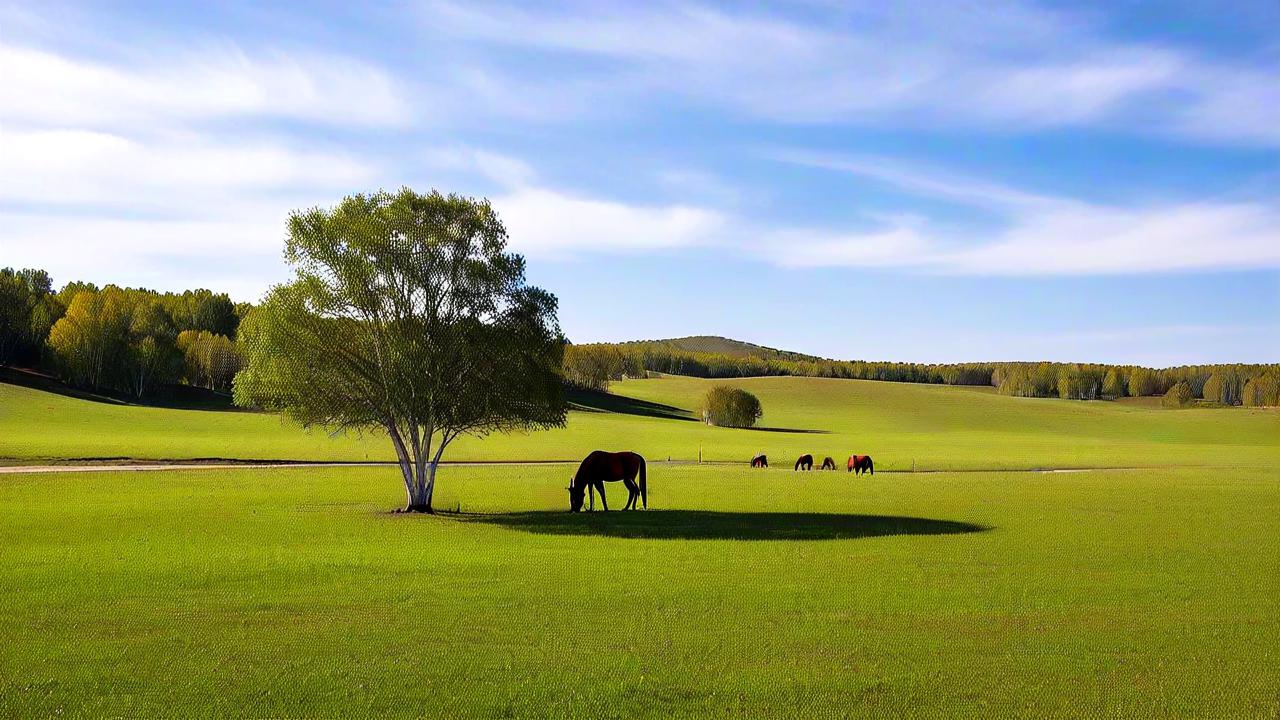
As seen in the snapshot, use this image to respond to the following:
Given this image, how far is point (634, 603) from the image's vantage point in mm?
19141

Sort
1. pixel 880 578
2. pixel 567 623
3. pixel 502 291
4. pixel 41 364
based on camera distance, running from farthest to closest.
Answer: pixel 41 364 < pixel 502 291 < pixel 880 578 < pixel 567 623

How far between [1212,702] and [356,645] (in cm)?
1302

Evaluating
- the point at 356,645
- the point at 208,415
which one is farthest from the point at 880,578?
the point at 208,415

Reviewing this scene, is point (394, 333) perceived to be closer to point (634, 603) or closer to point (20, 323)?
point (634, 603)

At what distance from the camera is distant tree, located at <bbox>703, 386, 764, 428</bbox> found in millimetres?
145000

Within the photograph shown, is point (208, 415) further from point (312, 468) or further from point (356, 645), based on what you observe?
point (356, 645)

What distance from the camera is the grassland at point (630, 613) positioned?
13.3 metres

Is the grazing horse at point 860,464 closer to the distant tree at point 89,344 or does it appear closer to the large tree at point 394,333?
Result: the large tree at point 394,333

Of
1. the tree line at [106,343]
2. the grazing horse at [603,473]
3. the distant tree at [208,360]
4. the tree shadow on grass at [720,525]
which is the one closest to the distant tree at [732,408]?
the tree line at [106,343]

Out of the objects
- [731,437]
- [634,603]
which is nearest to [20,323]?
[731,437]

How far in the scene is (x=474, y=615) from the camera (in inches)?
706

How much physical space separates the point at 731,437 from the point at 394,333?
272 feet

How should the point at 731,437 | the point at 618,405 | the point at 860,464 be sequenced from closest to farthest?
the point at 860,464
the point at 731,437
the point at 618,405

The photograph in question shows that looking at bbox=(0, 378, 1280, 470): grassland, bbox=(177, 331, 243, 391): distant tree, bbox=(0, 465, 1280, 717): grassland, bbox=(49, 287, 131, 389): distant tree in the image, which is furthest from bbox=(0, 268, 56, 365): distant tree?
bbox=(0, 465, 1280, 717): grassland
